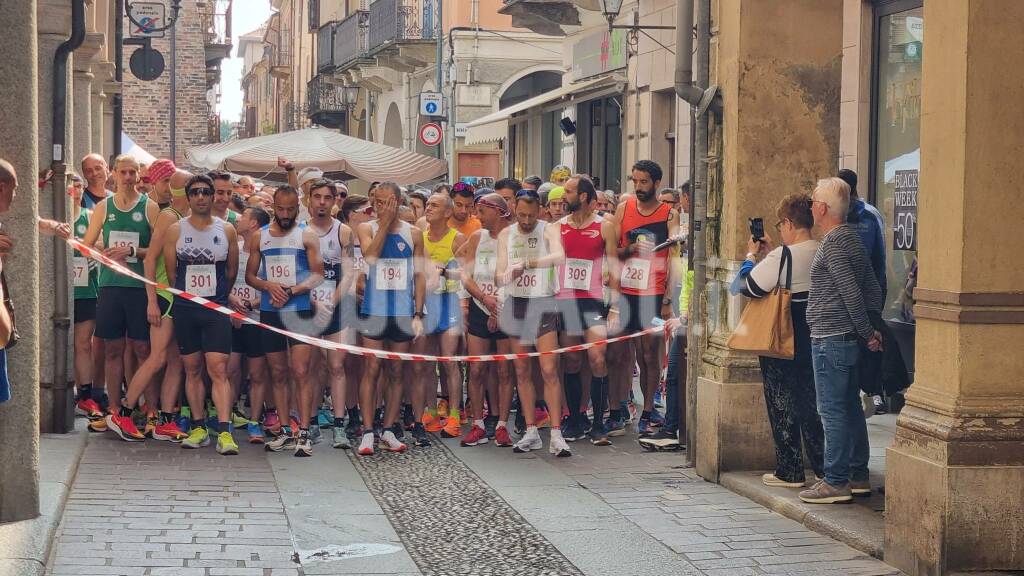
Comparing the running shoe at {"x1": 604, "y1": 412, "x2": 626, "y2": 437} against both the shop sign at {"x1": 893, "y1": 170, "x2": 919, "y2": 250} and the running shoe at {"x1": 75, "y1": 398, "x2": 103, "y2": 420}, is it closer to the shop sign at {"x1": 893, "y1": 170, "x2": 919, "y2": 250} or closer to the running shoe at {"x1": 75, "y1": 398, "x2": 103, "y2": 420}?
the shop sign at {"x1": 893, "y1": 170, "x2": 919, "y2": 250}

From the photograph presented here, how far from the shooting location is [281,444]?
10.2 metres

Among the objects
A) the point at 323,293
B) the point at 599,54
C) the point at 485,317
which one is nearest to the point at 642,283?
the point at 485,317

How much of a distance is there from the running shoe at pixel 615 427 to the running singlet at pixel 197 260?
121 inches

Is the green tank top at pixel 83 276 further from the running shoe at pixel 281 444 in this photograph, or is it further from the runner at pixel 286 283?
the running shoe at pixel 281 444

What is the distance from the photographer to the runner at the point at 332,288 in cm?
1038

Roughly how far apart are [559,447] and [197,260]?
280cm

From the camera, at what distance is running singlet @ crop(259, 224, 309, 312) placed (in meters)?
10.3

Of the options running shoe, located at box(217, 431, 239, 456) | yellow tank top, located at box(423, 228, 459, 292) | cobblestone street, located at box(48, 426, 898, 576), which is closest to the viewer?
cobblestone street, located at box(48, 426, 898, 576)

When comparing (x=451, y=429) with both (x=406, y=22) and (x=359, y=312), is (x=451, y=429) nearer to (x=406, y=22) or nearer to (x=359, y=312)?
(x=359, y=312)

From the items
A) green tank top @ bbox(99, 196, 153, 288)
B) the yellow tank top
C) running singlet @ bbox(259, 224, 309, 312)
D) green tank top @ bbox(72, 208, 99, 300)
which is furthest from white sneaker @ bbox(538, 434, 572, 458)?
green tank top @ bbox(72, 208, 99, 300)

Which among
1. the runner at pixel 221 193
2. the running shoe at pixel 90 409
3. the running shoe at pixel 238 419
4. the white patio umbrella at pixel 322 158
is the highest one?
the white patio umbrella at pixel 322 158

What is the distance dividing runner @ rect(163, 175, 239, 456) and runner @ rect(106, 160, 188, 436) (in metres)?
0.08

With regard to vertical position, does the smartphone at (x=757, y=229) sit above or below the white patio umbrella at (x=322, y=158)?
below

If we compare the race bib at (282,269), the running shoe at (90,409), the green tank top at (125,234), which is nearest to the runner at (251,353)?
the race bib at (282,269)
